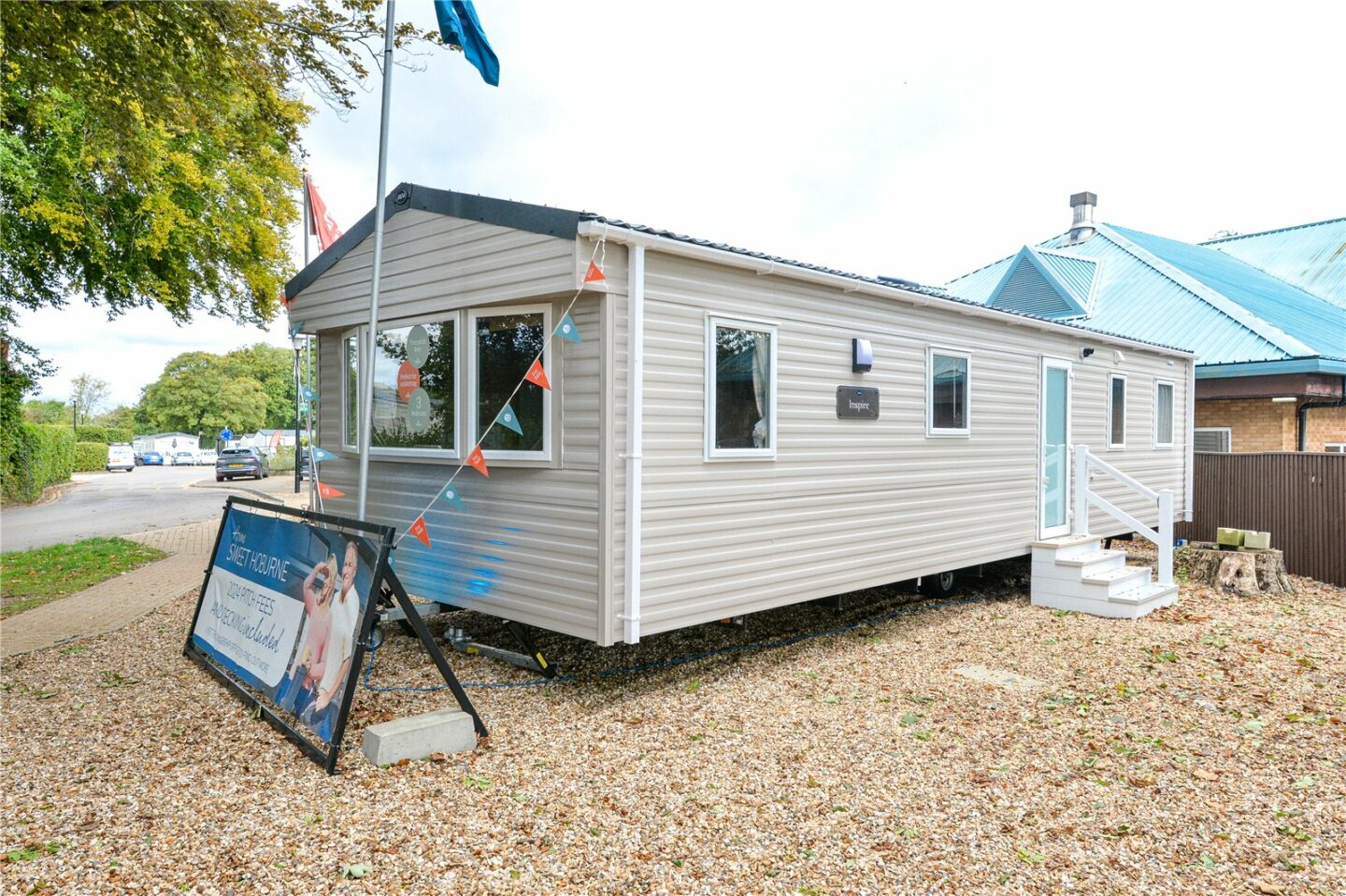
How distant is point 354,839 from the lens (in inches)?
130

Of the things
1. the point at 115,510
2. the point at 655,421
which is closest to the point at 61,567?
the point at 115,510

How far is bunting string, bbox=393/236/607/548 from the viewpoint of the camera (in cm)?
483

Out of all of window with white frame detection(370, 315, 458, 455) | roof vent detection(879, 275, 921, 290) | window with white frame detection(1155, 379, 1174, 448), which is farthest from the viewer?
window with white frame detection(1155, 379, 1174, 448)

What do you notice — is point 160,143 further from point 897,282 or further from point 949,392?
point 949,392

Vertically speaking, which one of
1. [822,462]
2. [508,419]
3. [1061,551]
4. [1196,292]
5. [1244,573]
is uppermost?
[1196,292]

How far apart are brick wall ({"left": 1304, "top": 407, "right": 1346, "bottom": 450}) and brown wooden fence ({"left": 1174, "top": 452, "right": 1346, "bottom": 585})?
354cm

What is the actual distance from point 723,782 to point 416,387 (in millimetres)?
3944

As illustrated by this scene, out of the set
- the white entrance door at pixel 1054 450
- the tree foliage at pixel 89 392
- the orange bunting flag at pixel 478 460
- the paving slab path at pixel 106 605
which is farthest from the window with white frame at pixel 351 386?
the tree foliage at pixel 89 392

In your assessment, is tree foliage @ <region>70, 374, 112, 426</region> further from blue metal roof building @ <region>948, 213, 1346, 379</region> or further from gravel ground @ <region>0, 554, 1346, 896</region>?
gravel ground @ <region>0, 554, 1346, 896</region>

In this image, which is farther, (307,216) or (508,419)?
(307,216)

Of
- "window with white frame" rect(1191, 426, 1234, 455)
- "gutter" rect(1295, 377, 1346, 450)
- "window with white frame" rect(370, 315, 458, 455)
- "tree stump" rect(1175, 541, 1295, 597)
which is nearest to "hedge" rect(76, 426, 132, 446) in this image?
"window with white frame" rect(370, 315, 458, 455)

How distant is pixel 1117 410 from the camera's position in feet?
33.7

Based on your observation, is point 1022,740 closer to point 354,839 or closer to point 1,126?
point 354,839

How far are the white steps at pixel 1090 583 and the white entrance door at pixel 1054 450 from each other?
0.41 metres
